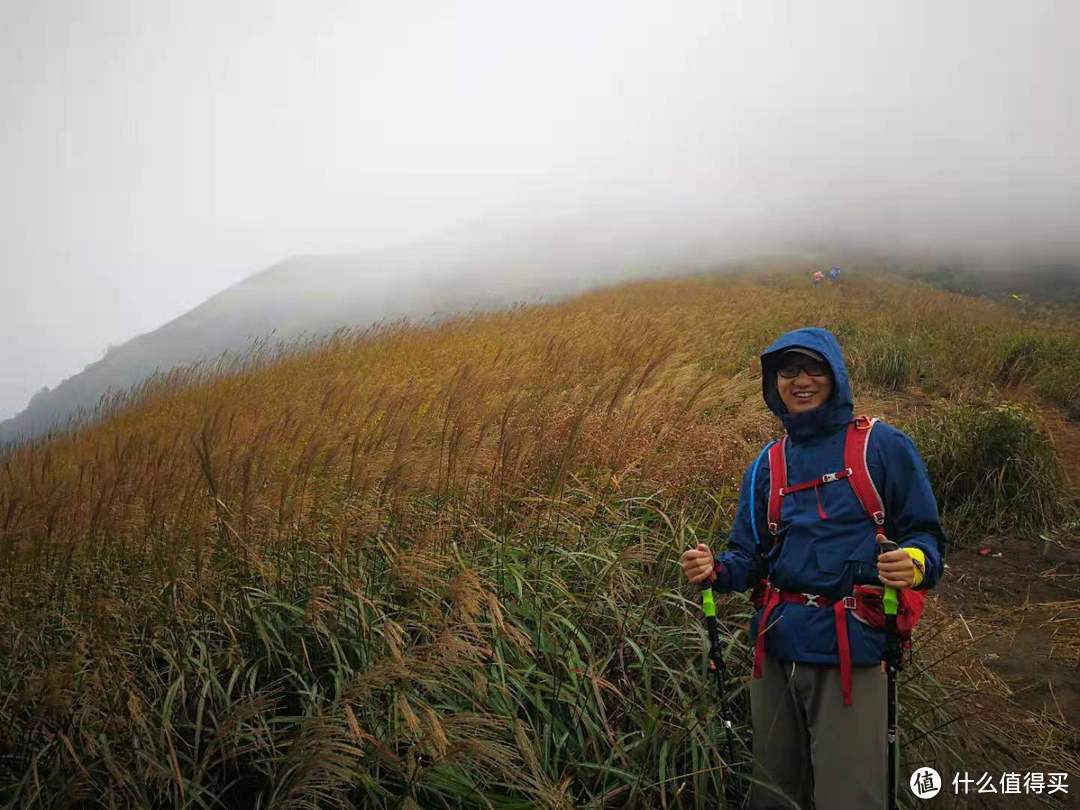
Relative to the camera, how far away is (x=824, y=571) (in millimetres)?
1614

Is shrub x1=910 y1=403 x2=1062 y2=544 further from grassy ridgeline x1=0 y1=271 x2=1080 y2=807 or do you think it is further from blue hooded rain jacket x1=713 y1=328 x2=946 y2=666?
blue hooded rain jacket x1=713 y1=328 x2=946 y2=666

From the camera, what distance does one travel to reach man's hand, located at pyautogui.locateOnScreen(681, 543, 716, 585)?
174 cm

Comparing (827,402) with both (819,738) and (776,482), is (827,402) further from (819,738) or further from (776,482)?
(819,738)

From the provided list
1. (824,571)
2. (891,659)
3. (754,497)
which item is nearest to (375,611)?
(754,497)

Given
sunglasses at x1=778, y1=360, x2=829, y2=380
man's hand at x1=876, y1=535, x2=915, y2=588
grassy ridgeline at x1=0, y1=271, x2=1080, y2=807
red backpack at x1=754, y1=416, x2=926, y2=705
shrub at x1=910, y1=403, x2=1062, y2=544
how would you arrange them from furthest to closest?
shrub at x1=910, y1=403, x2=1062, y2=544, sunglasses at x1=778, y1=360, x2=829, y2=380, grassy ridgeline at x1=0, y1=271, x2=1080, y2=807, red backpack at x1=754, y1=416, x2=926, y2=705, man's hand at x1=876, y1=535, x2=915, y2=588

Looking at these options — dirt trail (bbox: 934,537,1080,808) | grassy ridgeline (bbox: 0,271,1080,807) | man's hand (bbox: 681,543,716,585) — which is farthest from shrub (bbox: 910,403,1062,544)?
man's hand (bbox: 681,543,716,585)

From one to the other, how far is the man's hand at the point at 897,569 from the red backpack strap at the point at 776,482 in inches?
13.7

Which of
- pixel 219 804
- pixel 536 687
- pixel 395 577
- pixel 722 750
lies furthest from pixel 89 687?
pixel 722 750

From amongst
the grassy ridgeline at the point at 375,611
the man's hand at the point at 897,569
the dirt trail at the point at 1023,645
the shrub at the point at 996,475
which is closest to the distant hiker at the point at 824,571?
the man's hand at the point at 897,569

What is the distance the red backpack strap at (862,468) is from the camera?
5.27ft

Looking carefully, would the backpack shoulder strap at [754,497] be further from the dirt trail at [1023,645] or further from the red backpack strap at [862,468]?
the dirt trail at [1023,645]

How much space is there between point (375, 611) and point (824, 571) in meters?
1.61

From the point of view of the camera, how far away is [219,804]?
1.79 metres

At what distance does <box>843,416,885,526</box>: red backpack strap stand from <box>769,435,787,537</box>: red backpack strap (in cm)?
20
